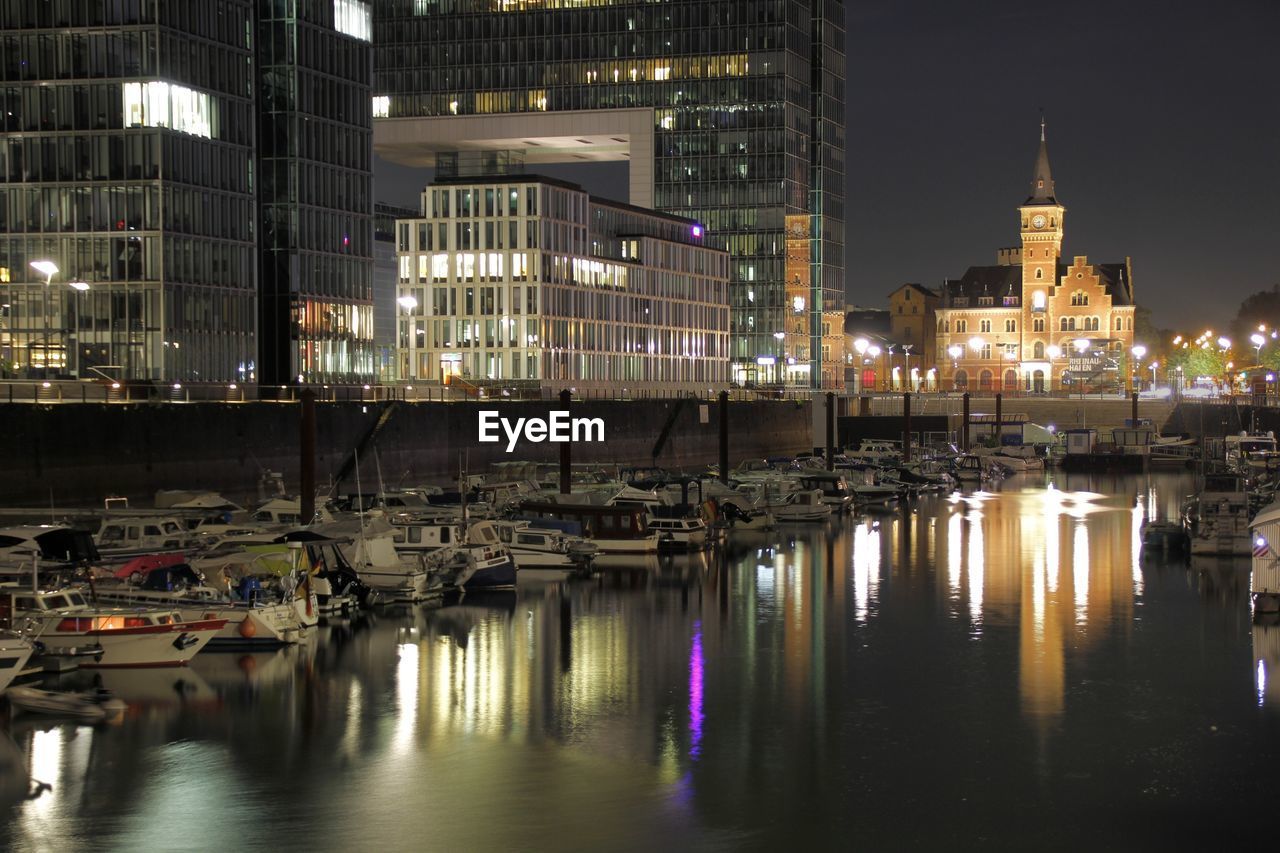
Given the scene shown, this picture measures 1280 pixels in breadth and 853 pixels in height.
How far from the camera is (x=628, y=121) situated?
177 meters

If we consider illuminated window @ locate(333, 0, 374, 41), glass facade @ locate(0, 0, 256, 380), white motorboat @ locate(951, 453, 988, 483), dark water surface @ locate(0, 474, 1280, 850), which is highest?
illuminated window @ locate(333, 0, 374, 41)

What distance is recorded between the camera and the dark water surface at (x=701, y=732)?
27.5 meters

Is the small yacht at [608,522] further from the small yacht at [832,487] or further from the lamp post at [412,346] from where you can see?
the lamp post at [412,346]

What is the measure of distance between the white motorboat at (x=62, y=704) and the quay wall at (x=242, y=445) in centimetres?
2320

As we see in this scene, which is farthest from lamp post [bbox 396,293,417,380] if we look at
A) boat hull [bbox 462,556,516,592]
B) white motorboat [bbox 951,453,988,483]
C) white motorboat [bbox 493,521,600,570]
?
boat hull [bbox 462,556,516,592]

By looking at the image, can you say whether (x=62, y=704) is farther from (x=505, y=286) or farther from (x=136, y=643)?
(x=505, y=286)

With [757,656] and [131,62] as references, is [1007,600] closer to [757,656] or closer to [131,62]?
[757,656]

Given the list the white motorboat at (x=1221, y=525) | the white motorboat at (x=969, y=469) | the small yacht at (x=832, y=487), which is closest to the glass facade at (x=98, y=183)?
the small yacht at (x=832, y=487)

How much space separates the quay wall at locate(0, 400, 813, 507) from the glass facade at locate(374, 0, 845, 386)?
68.8 meters

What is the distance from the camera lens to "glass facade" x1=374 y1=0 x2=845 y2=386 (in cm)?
17500

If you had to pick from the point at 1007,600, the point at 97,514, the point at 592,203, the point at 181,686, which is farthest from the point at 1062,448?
the point at 181,686

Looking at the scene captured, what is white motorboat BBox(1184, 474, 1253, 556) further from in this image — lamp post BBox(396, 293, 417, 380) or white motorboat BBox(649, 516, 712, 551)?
lamp post BBox(396, 293, 417, 380)

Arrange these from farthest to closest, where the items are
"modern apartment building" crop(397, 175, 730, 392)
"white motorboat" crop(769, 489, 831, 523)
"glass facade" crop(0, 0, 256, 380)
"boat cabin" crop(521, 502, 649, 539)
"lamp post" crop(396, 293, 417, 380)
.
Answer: "lamp post" crop(396, 293, 417, 380)
"modern apartment building" crop(397, 175, 730, 392)
"glass facade" crop(0, 0, 256, 380)
"white motorboat" crop(769, 489, 831, 523)
"boat cabin" crop(521, 502, 649, 539)

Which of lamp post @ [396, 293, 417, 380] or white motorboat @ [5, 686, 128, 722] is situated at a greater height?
lamp post @ [396, 293, 417, 380]
